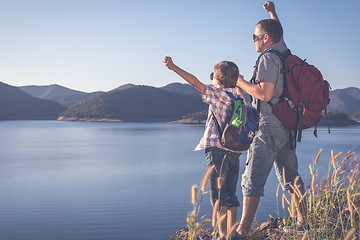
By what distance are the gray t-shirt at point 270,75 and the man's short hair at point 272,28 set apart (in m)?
0.09

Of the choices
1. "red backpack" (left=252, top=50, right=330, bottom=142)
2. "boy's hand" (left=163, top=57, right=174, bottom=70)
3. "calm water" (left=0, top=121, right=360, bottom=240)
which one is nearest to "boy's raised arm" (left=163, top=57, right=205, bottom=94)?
"boy's hand" (left=163, top=57, right=174, bottom=70)

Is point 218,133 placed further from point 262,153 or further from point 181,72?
point 181,72

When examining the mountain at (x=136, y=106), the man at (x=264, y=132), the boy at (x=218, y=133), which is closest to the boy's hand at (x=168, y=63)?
the boy at (x=218, y=133)

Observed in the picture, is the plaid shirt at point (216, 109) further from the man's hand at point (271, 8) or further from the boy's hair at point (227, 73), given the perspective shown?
the man's hand at point (271, 8)

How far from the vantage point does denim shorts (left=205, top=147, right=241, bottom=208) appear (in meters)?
3.03

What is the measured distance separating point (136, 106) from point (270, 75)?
13546 centimetres

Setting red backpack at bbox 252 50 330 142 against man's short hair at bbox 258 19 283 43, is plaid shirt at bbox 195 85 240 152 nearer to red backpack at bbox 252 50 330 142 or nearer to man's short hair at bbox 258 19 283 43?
red backpack at bbox 252 50 330 142

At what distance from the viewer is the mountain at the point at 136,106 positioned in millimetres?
130375

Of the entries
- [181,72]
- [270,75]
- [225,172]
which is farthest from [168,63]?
[225,172]

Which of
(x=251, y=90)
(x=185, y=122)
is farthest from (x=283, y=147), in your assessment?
(x=185, y=122)

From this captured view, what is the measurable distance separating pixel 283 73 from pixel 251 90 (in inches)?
14.2

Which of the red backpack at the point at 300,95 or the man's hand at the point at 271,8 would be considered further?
A: the man's hand at the point at 271,8

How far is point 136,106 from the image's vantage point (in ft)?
450

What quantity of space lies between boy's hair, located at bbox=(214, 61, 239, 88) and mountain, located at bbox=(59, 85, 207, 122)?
400 feet
